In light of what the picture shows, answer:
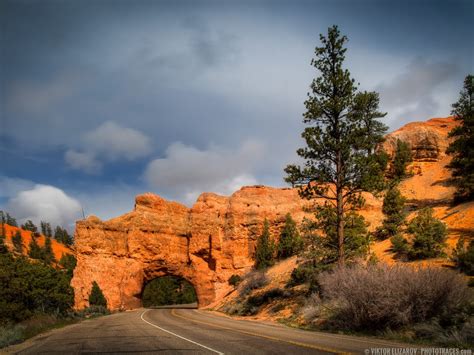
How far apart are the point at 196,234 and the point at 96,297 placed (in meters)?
15.8

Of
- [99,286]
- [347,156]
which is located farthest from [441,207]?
[99,286]

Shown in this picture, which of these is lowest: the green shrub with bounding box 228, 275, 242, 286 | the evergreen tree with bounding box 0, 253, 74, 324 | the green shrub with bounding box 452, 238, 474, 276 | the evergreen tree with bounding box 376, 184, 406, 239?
the green shrub with bounding box 228, 275, 242, 286

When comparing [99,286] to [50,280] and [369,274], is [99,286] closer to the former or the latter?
[50,280]

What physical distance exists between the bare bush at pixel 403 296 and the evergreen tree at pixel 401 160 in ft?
141

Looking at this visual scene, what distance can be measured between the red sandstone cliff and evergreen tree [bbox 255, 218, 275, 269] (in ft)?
8.80

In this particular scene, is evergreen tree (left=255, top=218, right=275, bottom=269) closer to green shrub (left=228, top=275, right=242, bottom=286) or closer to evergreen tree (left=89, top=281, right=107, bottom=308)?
green shrub (left=228, top=275, right=242, bottom=286)

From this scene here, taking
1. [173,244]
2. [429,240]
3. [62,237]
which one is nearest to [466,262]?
[429,240]

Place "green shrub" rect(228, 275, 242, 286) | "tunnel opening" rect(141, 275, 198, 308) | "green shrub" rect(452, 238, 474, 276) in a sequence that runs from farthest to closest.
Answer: "tunnel opening" rect(141, 275, 198, 308)
"green shrub" rect(228, 275, 242, 286)
"green shrub" rect(452, 238, 474, 276)

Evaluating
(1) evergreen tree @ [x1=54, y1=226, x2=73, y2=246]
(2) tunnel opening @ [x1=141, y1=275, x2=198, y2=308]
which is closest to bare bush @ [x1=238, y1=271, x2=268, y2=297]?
(2) tunnel opening @ [x1=141, y1=275, x2=198, y2=308]

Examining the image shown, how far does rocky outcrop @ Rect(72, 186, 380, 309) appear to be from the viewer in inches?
1875

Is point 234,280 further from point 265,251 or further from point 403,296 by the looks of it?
point 403,296

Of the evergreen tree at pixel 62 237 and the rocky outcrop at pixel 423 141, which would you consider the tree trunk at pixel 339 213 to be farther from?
the evergreen tree at pixel 62 237

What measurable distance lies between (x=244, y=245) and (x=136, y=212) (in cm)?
1688

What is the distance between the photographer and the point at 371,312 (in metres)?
12.4
